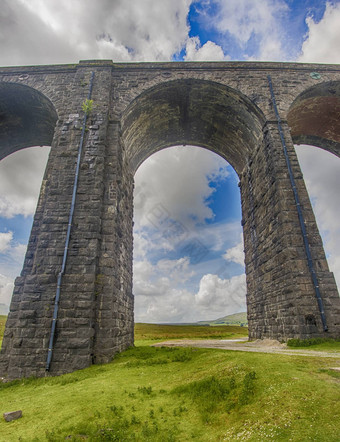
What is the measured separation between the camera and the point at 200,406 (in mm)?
4020

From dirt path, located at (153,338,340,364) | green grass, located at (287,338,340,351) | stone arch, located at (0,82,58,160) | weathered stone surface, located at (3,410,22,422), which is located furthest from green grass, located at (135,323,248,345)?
stone arch, located at (0,82,58,160)

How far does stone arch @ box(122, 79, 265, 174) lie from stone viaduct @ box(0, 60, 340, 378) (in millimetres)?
62

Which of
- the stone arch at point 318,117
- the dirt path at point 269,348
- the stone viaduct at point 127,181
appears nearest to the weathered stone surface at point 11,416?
the stone viaduct at point 127,181

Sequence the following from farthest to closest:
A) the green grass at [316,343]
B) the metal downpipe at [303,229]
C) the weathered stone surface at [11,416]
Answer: the metal downpipe at [303,229]
the green grass at [316,343]
the weathered stone surface at [11,416]

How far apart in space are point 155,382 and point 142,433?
204 centimetres

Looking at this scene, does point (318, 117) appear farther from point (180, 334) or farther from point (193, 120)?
point (180, 334)

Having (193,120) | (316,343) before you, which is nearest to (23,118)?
(193,120)

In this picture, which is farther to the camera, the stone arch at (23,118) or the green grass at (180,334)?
the green grass at (180,334)

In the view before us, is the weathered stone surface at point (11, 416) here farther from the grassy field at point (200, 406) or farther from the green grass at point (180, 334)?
the green grass at point (180, 334)

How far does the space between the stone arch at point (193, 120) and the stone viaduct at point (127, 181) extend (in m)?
0.06

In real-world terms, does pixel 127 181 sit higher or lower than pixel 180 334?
higher

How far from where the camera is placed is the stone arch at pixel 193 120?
1273cm

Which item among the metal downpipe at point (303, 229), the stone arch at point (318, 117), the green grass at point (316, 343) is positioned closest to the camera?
the green grass at point (316, 343)

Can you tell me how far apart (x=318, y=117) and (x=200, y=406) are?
15.7 m
